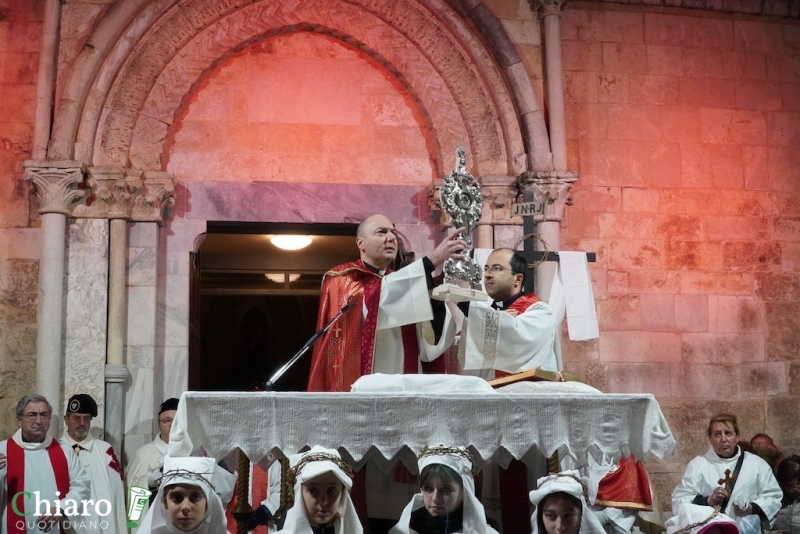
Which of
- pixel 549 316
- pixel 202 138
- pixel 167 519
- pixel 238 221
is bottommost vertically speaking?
pixel 167 519

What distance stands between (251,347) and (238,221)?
16.7ft

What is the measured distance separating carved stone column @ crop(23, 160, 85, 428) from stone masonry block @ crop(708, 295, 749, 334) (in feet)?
16.5

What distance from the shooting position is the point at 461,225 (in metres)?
6.19

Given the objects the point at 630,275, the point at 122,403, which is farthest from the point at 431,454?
the point at 630,275

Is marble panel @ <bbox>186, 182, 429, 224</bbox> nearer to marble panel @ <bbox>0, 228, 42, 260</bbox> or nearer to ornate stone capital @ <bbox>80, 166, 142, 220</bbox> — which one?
ornate stone capital @ <bbox>80, 166, 142, 220</bbox>

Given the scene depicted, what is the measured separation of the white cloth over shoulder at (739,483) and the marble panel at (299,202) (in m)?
2.95

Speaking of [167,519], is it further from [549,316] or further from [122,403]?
[122,403]

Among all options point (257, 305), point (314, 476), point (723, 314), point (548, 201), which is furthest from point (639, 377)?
point (257, 305)

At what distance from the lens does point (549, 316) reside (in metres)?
6.52

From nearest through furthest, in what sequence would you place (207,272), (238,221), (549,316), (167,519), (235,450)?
(167,519)
(235,450)
(549,316)
(238,221)
(207,272)

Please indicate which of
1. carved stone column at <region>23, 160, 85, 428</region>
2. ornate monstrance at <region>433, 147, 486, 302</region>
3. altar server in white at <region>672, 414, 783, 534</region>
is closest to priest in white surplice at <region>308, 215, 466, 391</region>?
ornate monstrance at <region>433, 147, 486, 302</region>

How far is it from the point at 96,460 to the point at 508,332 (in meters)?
3.32

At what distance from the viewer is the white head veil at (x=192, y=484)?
15.4 feet

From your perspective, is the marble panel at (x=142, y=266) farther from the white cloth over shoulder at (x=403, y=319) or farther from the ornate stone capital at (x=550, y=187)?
the ornate stone capital at (x=550, y=187)
